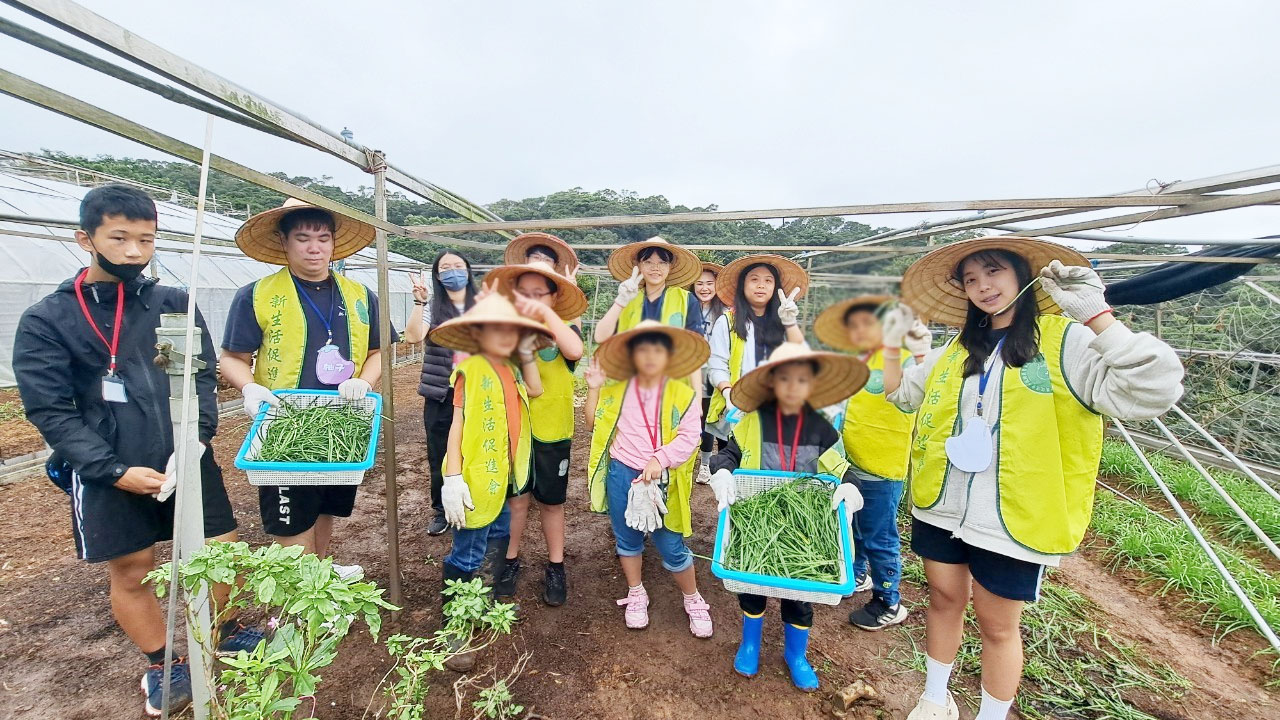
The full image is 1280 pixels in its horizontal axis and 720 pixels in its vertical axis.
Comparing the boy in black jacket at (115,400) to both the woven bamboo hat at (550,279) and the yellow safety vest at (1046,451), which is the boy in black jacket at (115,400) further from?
the yellow safety vest at (1046,451)

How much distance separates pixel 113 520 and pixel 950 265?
3.97 m

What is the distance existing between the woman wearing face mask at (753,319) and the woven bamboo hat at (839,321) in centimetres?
19

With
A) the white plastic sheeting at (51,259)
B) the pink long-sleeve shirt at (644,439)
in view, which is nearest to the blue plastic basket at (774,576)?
the pink long-sleeve shirt at (644,439)

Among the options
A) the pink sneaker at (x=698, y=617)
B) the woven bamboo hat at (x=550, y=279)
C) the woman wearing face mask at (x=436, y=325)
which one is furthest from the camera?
the pink sneaker at (x=698, y=617)

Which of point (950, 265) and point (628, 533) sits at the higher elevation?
point (950, 265)

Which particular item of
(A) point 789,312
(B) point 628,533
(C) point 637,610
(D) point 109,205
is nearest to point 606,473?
(B) point 628,533

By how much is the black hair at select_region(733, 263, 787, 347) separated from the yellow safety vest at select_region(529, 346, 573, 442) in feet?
6.32

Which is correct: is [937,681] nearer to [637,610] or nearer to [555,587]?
[637,610]

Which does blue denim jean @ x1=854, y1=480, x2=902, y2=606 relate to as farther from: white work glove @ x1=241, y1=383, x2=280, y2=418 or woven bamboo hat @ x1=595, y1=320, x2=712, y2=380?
white work glove @ x1=241, y1=383, x2=280, y2=418

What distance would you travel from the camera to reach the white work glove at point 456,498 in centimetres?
268

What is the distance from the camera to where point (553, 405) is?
337 centimetres

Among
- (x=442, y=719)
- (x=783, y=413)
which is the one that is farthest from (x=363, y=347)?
(x=783, y=413)

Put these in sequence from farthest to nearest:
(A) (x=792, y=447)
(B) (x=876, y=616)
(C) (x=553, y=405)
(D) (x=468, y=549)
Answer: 1. (B) (x=876, y=616)
2. (C) (x=553, y=405)
3. (D) (x=468, y=549)
4. (A) (x=792, y=447)

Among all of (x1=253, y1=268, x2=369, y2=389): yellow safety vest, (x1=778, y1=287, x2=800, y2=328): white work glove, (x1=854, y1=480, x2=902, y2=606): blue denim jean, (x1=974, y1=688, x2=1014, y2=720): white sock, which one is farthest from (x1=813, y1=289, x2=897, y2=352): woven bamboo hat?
(x1=253, y1=268, x2=369, y2=389): yellow safety vest
